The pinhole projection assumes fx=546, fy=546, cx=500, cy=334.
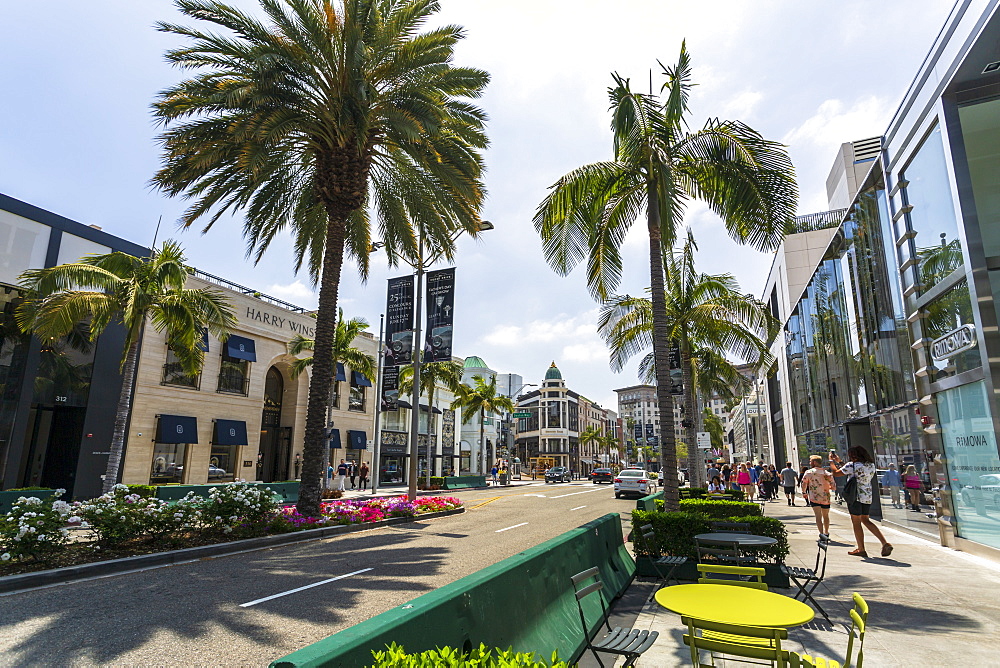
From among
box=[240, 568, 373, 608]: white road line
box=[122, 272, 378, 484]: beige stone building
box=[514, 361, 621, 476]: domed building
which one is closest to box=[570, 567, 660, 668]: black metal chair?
box=[240, 568, 373, 608]: white road line

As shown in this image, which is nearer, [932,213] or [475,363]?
[932,213]

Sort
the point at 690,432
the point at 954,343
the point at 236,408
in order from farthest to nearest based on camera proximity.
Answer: the point at 236,408 → the point at 690,432 → the point at 954,343

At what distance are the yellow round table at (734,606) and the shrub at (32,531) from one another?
9.91m

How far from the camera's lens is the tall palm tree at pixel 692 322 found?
61.9ft

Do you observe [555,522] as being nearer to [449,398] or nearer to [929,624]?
[929,624]

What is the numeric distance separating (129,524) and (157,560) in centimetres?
97

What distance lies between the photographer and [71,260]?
2214 cm

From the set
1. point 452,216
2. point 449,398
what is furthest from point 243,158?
point 449,398

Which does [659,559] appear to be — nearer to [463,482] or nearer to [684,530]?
[684,530]

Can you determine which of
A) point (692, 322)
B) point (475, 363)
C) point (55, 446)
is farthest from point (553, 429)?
point (55, 446)

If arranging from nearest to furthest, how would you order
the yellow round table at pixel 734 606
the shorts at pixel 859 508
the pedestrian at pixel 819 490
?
the yellow round table at pixel 734 606, the shorts at pixel 859 508, the pedestrian at pixel 819 490

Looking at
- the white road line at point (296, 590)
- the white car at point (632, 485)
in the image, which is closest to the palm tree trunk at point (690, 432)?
the white car at point (632, 485)

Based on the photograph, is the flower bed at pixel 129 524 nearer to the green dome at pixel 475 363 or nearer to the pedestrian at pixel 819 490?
the pedestrian at pixel 819 490

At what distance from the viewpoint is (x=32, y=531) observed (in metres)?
8.88
